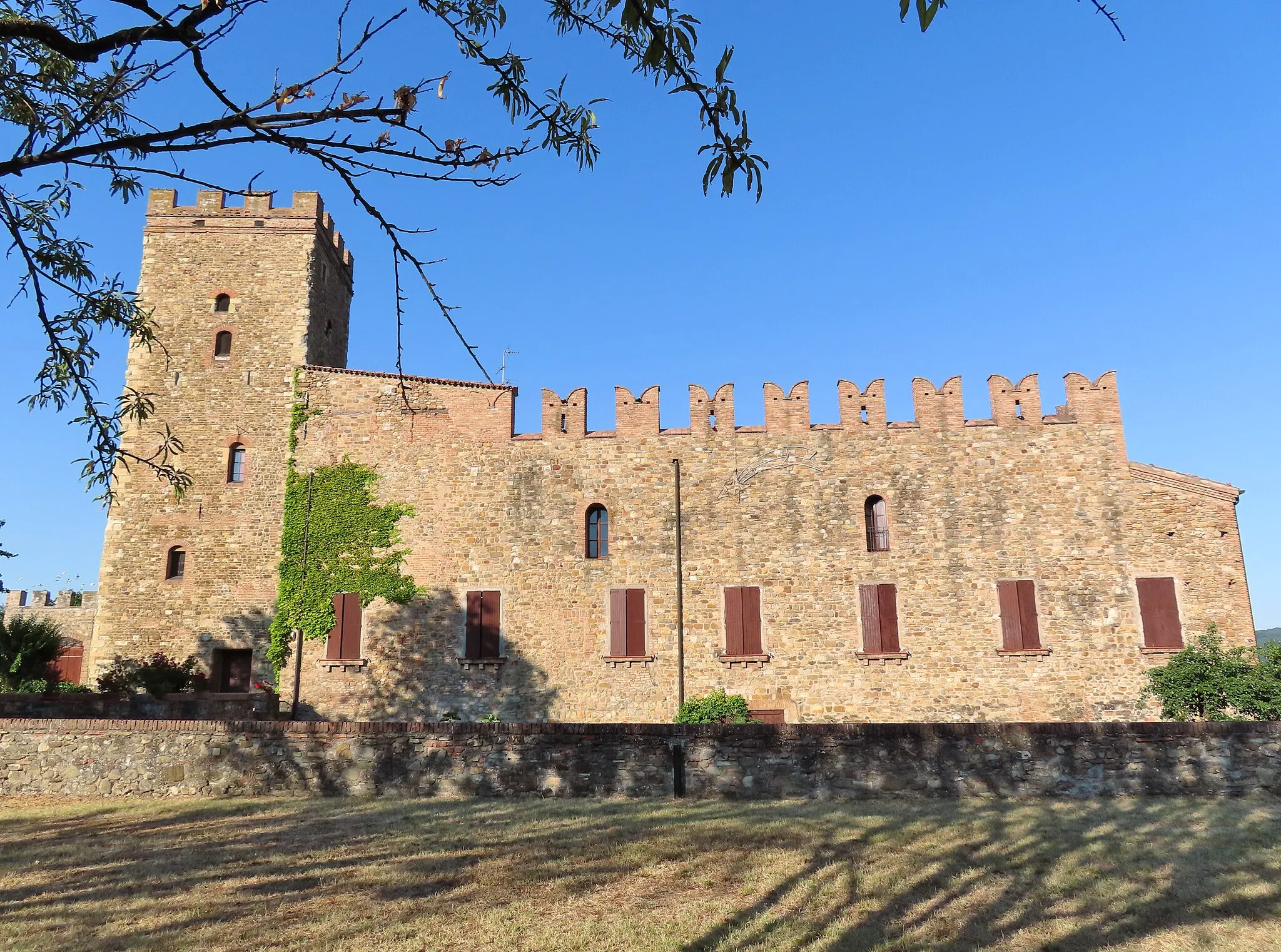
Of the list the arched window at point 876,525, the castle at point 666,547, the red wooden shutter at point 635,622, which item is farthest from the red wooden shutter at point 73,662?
the arched window at point 876,525

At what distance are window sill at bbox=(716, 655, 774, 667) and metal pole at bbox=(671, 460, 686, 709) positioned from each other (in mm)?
946

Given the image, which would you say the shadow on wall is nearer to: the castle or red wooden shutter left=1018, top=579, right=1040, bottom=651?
the castle

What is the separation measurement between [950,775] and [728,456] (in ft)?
35.6

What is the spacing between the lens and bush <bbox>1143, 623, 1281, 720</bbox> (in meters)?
16.5

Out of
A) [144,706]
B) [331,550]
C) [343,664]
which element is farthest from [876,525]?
[144,706]

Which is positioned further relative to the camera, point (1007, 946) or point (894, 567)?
point (894, 567)

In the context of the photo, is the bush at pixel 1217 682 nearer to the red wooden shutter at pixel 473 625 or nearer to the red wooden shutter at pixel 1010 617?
the red wooden shutter at pixel 1010 617

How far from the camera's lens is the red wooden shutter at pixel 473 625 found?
63.6ft

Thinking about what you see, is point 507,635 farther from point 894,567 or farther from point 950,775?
point 950,775

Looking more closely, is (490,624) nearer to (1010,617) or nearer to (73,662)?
(1010,617)

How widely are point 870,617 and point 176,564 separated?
16362mm

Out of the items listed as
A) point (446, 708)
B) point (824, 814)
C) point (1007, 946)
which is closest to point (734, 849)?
point (824, 814)

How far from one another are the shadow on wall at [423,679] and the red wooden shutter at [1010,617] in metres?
10.4

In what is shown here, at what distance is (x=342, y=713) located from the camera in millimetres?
18969
